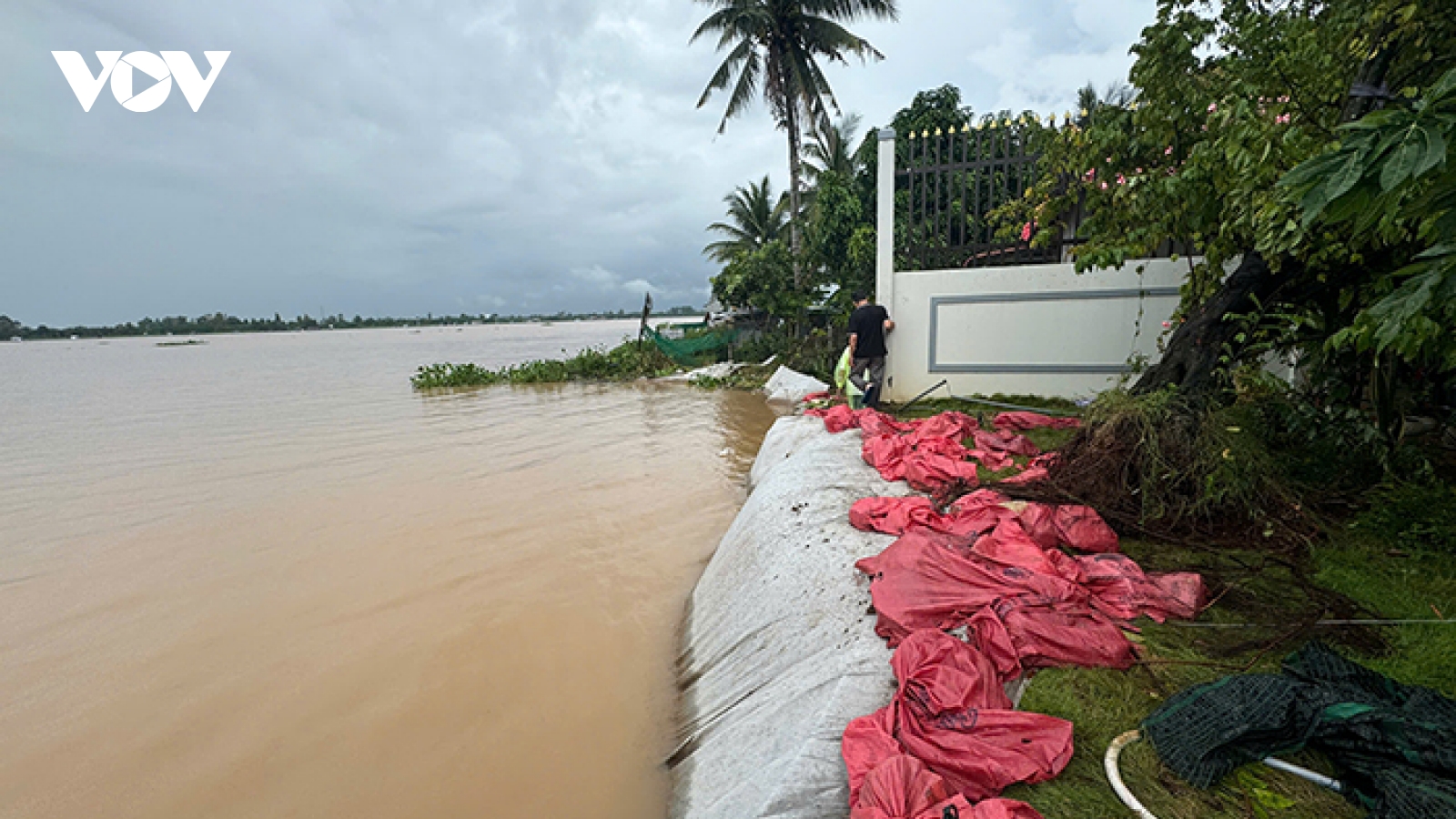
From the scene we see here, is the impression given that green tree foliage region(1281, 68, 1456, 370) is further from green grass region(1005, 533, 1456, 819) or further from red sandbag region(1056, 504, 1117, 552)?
red sandbag region(1056, 504, 1117, 552)

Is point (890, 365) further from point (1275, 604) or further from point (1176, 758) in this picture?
point (1176, 758)

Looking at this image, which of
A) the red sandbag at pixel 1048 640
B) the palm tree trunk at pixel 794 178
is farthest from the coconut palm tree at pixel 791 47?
the red sandbag at pixel 1048 640

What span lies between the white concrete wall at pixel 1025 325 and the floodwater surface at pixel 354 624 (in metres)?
2.64

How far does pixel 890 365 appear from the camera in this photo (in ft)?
26.7

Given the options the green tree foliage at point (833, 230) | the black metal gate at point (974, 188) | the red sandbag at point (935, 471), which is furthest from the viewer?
the green tree foliage at point (833, 230)

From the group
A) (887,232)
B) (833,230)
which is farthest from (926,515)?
(833,230)

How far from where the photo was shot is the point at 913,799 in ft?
5.52

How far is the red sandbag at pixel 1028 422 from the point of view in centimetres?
594

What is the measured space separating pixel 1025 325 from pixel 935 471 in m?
3.87

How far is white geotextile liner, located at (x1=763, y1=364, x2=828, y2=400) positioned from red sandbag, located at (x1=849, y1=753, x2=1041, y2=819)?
29.4ft

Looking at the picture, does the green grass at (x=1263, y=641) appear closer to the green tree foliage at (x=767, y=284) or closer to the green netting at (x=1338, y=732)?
the green netting at (x=1338, y=732)

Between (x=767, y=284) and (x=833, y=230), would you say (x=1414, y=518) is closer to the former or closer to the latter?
(x=767, y=284)

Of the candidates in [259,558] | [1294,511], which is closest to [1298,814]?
[1294,511]

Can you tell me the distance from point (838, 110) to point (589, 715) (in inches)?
648
